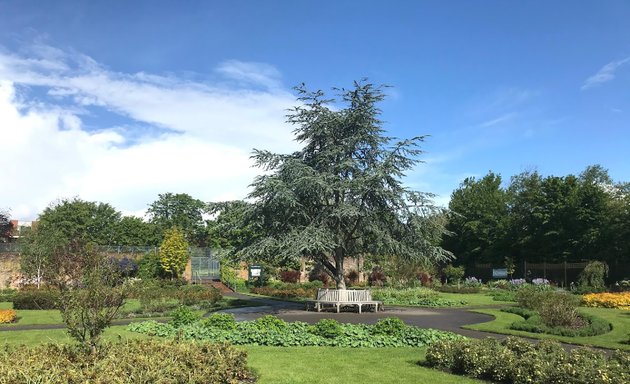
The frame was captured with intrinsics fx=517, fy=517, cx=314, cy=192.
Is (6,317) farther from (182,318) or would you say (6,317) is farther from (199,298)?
(199,298)

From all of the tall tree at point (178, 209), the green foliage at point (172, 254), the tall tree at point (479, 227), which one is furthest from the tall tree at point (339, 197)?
the tall tree at point (178, 209)

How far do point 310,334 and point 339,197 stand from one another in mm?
9579

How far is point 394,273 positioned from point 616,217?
56.0ft

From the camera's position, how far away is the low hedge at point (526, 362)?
676 centimetres

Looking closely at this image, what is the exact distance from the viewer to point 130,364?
6.92 m

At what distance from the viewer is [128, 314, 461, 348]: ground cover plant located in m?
11.6

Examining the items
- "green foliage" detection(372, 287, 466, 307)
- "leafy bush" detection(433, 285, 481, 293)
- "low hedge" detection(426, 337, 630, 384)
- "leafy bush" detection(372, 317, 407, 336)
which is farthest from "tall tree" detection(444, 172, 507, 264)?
"low hedge" detection(426, 337, 630, 384)

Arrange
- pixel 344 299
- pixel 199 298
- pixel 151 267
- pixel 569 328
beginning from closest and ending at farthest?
pixel 569 328
pixel 344 299
pixel 199 298
pixel 151 267

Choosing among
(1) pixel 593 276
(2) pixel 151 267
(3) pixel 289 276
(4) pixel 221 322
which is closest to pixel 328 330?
(4) pixel 221 322

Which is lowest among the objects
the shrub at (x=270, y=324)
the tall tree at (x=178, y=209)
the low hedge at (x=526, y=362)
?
the shrub at (x=270, y=324)

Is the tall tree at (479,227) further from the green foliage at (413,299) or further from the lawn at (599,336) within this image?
the lawn at (599,336)

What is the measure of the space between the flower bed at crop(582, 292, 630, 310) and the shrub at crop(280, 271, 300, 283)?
889 inches

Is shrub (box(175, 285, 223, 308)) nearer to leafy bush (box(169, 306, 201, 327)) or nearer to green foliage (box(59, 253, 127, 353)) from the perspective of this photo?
leafy bush (box(169, 306, 201, 327))

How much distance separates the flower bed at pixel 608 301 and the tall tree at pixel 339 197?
24.8 feet
